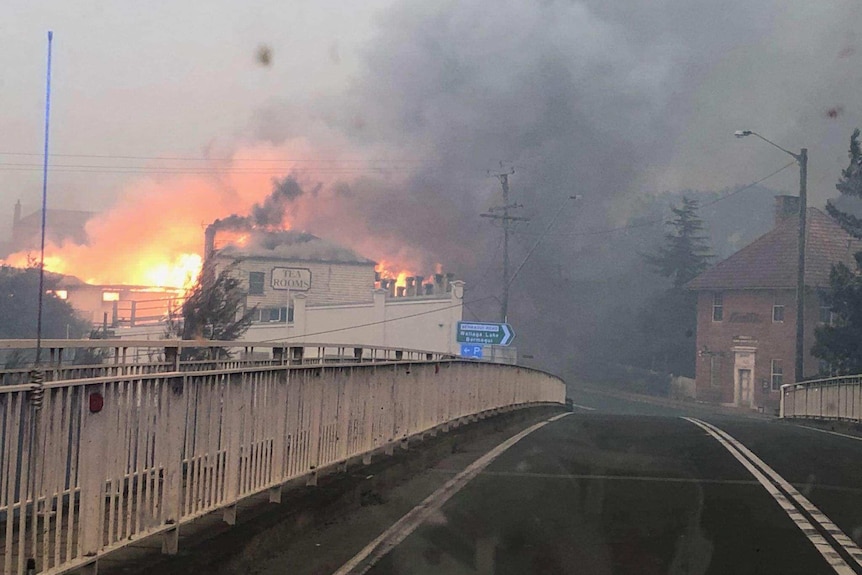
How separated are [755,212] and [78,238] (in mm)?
114546

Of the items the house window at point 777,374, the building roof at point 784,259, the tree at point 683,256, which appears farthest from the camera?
the tree at point 683,256

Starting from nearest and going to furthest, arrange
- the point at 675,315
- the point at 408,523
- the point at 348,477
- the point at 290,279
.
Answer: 1. the point at 408,523
2. the point at 348,477
3. the point at 290,279
4. the point at 675,315

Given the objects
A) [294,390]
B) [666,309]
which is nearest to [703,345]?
[666,309]

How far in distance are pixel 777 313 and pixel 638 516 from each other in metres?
60.3

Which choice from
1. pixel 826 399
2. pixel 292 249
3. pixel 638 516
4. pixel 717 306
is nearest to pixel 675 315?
pixel 717 306

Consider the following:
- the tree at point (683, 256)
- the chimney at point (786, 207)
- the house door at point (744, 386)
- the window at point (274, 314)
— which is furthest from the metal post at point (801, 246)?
the tree at point (683, 256)

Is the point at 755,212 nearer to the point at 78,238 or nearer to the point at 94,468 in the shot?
the point at 78,238

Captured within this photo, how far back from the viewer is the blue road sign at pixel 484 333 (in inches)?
2130

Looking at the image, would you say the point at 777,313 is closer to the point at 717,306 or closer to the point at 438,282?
the point at 717,306

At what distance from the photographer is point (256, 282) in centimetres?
6731

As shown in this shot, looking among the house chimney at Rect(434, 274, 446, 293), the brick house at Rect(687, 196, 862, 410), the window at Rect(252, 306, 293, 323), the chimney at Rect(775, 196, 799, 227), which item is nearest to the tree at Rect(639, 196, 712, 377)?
the brick house at Rect(687, 196, 862, 410)

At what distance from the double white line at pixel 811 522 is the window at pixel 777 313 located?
→ 54.4 metres

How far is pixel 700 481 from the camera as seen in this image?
12344 millimetres

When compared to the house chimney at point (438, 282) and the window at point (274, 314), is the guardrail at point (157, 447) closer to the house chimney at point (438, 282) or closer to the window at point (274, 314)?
the window at point (274, 314)
